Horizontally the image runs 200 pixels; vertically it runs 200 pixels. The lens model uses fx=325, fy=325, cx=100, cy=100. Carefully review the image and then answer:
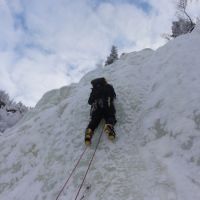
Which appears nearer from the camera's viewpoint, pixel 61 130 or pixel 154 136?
pixel 154 136

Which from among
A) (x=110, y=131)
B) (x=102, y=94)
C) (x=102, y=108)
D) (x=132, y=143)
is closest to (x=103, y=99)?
(x=102, y=94)

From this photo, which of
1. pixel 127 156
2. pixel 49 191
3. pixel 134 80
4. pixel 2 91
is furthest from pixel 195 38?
pixel 2 91

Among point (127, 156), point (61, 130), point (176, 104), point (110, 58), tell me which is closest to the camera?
point (127, 156)

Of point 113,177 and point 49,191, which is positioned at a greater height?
point 113,177

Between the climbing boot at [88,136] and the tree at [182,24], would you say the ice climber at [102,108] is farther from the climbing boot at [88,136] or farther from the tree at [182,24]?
the tree at [182,24]

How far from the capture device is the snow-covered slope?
6895 mm

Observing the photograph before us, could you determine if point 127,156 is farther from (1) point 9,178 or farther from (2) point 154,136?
(1) point 9,178

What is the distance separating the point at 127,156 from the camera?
7926 mm

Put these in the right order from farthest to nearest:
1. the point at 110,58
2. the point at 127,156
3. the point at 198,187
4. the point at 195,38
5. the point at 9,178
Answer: the point at 110,58 < the point at 195,38 < the point at 9,178 < the point at 127,156 < the point at 198,187

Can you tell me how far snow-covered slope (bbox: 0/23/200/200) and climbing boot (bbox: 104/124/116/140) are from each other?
0.58ft

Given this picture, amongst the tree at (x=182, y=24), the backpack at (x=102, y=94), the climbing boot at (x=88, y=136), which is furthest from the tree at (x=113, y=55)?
the climbing boot at (x=88, y=136)

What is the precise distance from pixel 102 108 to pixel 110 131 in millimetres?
1039

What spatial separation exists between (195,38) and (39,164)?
629cm

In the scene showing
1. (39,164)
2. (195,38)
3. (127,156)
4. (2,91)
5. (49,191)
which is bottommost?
(49,191)
